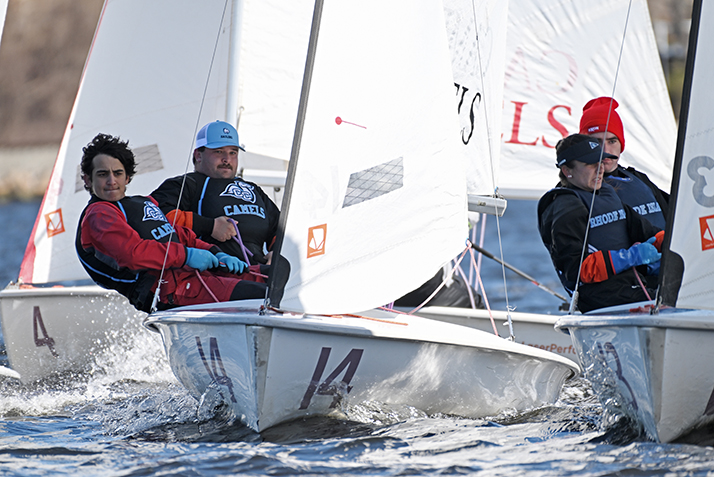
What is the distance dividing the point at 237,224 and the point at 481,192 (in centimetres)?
148

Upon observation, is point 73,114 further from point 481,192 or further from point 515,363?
point 515,363

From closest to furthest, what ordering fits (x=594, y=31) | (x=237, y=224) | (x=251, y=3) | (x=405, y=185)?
(x=405, y=185) → (x=237, y=224) → (x=251, y=3) → (x=594, y=31)

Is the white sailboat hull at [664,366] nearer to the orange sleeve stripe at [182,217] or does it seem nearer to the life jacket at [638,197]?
the life jacket at [638,197]

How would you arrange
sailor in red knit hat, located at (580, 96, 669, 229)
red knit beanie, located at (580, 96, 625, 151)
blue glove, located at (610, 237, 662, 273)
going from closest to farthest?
blue glove, located at (610, 237, 662, 273), sailor in red knit hat, located at (580, 96, 669, 229), red knit beanie, located at (580, 96, 625, 151)

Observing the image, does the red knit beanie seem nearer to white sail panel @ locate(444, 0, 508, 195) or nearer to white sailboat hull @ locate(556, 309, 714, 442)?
white sail panel @ locate(444, 0, 508, 195)

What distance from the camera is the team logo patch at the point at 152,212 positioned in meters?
3.85

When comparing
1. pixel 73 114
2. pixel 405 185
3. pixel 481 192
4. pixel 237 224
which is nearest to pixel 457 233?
pixel 405 185

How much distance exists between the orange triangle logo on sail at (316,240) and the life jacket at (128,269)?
2.69 ft

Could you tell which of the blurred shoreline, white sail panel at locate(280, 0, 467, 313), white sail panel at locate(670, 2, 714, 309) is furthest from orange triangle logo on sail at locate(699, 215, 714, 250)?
the blurred shoreline

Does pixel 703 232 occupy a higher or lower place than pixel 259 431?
higher

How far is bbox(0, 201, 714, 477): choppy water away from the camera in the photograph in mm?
2850

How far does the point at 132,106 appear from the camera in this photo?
5.99m

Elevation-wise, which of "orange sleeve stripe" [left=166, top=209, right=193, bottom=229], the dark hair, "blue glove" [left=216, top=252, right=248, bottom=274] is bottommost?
"blue glove" [left=216, top=252, right=248, bottom=274]

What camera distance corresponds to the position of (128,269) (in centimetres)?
382
